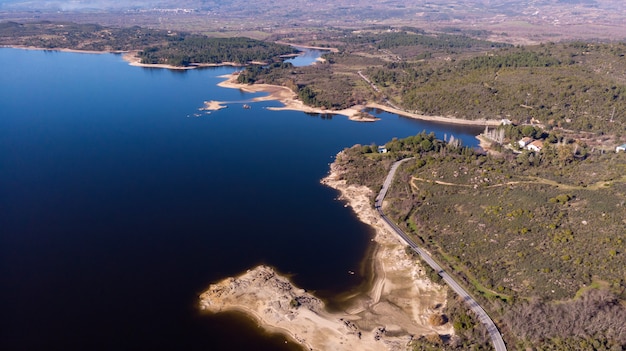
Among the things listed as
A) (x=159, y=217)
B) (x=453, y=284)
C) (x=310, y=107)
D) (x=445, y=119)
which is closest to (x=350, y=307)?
(x=453, y=284)

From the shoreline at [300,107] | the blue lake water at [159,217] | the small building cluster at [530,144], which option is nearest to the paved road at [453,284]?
the blue lake water at [159,217]

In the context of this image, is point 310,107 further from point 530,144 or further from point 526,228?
point 526,228

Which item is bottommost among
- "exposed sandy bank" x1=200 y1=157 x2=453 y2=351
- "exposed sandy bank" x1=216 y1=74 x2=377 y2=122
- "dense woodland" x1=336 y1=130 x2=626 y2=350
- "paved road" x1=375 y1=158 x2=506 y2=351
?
"exposed sandy bank" x1=200 y1=157 x2=453 y2=351

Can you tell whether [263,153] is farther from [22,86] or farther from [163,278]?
[22,86]

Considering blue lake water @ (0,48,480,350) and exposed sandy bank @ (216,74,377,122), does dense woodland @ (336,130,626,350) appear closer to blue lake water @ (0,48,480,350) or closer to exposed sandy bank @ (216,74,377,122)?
blue lake water @ (0,48,480,350)

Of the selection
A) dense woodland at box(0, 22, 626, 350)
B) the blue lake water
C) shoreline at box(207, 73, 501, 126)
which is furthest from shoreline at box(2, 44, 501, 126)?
the blue lake water

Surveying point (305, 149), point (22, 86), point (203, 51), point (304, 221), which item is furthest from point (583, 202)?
→ point (203, 51)
